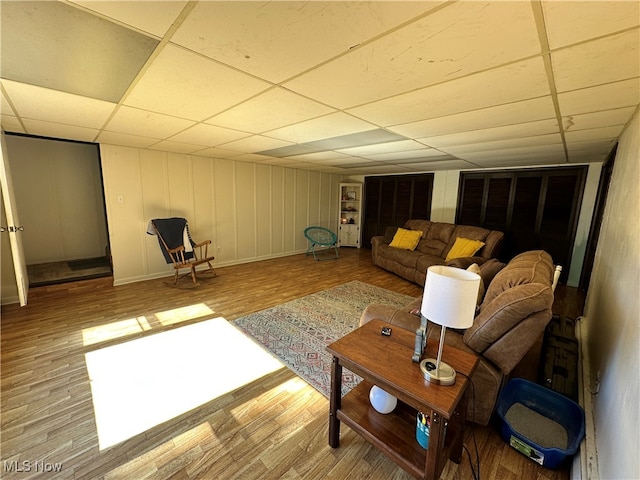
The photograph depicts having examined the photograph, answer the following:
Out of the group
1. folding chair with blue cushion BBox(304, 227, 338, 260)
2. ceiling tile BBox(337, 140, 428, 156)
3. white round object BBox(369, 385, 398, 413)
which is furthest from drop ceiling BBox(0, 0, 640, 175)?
folding chair with blue cushion BBox(304, 227, 338, 260)

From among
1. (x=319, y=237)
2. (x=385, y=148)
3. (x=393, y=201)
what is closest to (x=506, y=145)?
(x=385, y=148)

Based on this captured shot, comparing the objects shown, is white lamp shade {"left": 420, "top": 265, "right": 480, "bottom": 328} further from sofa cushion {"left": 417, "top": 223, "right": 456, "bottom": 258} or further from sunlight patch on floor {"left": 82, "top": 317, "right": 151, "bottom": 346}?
sofa cushion {"left": 417, "top": 223, "right": 456, "bottom": 258}

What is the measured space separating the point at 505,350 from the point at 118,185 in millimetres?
4868

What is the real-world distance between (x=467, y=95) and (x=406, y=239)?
11.2ft

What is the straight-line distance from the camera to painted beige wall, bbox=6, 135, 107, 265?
4133 mm

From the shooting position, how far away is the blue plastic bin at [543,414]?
4.29ft

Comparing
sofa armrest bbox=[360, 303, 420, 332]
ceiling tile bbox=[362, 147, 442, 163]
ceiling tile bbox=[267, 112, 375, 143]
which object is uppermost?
ceiling tile bbox=[362, 147, 442, 163]

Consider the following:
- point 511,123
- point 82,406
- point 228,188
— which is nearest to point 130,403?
point 82,406

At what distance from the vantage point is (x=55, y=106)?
6.49 ft

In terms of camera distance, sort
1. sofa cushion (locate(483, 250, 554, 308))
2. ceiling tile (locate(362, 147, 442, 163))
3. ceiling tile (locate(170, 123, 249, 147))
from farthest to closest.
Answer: ceiling tile (locate(362, 147, 442, 163)) → ceiling tile (locate(170, 123, 249, 147)) → sofa cushion (locate(483, 250, 554, 308))

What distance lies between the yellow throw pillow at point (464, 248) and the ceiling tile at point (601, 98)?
2470mm

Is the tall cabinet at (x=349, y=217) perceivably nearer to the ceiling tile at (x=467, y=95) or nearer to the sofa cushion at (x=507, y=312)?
the ceiling tile at (x=467, y=95)

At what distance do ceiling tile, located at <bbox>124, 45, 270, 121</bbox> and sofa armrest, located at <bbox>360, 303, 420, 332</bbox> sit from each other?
1674mm

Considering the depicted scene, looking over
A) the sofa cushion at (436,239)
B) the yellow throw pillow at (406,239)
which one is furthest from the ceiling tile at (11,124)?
the sofa cushion at (436,239)
